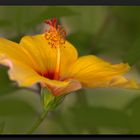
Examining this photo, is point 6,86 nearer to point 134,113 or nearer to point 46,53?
point 46,53

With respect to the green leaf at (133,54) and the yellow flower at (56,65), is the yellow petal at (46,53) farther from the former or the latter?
the green leaf at (133,54)

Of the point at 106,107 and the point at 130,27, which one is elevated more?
the point at 130,27

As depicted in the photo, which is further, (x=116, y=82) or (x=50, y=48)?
(x=50, y=48)

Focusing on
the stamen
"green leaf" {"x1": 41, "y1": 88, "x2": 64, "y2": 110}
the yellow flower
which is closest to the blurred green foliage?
the yellow flower

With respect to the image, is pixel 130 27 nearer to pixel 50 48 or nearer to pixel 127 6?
pixel 127 6

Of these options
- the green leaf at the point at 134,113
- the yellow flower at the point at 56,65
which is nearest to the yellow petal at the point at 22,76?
the yellow flower at the point at 56,65

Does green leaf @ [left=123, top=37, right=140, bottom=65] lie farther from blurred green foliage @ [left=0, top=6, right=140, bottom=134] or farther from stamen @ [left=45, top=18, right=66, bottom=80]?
stamen @ [left=45, top=18, right=66, bottom=80]
